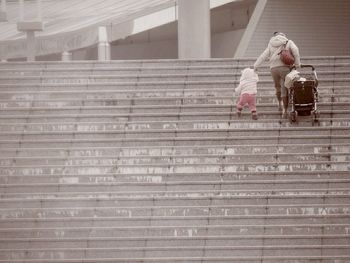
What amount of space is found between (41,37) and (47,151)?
17.8 m

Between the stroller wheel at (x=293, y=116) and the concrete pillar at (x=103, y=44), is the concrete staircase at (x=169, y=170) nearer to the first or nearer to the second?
the stroller wheel at (x=293, y=116)

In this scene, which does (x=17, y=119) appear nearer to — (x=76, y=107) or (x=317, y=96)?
(x=76, y=107)

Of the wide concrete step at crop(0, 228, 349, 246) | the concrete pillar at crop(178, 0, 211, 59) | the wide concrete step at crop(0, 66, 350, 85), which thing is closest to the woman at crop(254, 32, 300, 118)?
the wide concrete step at crop(0, 66, 350, 85)

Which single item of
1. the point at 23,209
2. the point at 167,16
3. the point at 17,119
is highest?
the point at 167,16

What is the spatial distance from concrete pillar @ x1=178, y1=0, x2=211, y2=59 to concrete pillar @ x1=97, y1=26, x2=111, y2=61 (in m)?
7.41

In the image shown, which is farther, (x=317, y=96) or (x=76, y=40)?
(x=76, y=40)

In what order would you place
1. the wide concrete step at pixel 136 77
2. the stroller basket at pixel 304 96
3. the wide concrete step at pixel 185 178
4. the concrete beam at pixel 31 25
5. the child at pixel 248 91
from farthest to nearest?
the concrete beam at pixel 31 25 < the wide concrete step at pixel 136 77 < the child at pixel 248 91 < the stroller basket at pixel 304 96 < the wide concrete step at pixel 185 178

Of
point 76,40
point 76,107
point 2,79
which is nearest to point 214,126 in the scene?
point 76,107

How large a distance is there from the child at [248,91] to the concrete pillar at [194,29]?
653 cm

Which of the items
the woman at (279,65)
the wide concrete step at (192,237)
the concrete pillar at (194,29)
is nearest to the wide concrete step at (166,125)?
the woman at (279,65)

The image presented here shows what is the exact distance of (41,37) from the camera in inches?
1346

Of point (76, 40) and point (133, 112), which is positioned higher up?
point (76, 40)

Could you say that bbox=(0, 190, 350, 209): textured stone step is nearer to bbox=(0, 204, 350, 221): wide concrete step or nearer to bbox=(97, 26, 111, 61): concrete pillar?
bbox=(0, 204, 350, 221): wide concrete step

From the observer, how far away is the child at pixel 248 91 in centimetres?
1689
